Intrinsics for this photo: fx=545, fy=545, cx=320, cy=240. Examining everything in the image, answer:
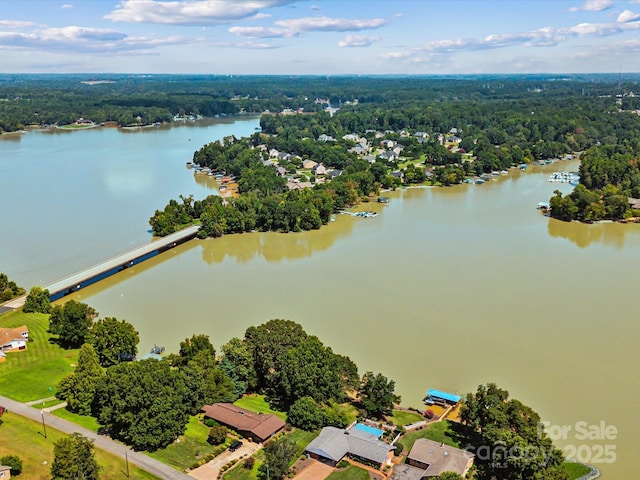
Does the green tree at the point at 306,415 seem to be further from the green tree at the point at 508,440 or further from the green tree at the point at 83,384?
the green tree at the point at 83,384

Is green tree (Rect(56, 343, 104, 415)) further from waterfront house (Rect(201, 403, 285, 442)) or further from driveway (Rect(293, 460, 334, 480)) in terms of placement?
driveway (Rect(293, 460, 334, 480))

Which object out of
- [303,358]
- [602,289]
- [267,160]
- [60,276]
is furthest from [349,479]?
[267,160]

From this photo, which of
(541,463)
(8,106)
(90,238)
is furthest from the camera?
(8,106)

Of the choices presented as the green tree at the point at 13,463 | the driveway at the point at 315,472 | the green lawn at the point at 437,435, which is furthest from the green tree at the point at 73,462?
the green lawn at the point at 437,435

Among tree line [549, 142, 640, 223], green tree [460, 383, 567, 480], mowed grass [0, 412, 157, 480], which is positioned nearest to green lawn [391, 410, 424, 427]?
green tree [460, 383, 567, 480]

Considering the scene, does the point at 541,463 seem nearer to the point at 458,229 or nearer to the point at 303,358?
the point at 303,358

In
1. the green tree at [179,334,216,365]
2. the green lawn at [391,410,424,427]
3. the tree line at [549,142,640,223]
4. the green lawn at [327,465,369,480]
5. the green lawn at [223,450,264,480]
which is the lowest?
the green lawn at [391,410,424,427]
